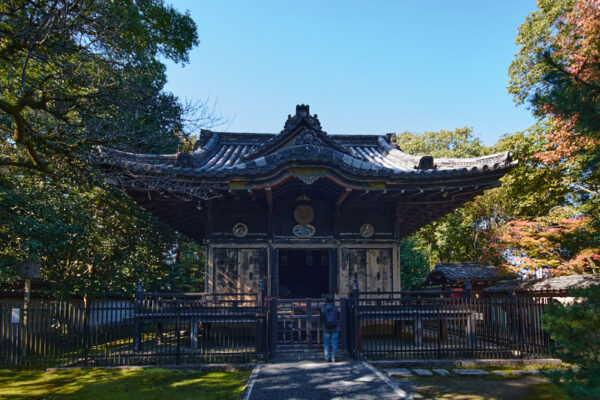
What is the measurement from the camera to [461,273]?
69.9 ft

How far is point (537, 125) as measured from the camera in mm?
21438

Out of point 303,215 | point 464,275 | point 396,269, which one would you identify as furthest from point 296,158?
point 464,275

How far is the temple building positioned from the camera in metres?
10.1

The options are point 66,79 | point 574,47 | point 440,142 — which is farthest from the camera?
point 440,142

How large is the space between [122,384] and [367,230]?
7.68 metres

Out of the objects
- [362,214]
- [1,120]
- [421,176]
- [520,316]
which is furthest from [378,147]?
[1,120]

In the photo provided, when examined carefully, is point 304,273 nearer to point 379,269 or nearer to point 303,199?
point 379,269

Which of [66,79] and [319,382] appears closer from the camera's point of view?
[319,382]

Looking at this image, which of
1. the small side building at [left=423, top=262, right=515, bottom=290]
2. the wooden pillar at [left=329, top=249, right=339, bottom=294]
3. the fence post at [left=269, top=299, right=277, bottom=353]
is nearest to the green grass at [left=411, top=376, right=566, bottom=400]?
the fence post at [left=269, top=299, right=277, bottom=353]

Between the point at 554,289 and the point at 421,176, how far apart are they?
6.38m

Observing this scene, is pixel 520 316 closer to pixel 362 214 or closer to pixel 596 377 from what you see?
pixel 362 214

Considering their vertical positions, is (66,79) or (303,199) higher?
(66,79)

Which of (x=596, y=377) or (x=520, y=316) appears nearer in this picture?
(x=596, y=377)

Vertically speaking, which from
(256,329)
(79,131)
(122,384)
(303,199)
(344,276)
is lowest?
(122,384)
